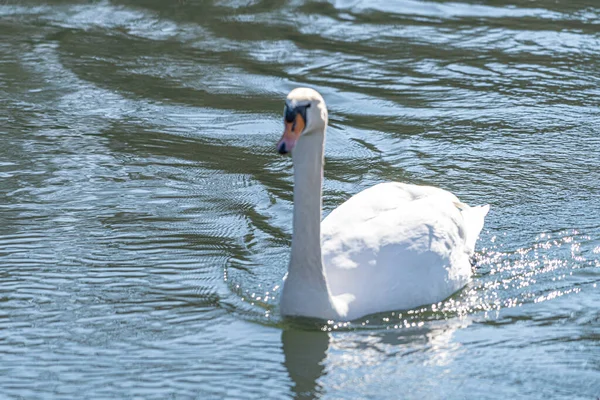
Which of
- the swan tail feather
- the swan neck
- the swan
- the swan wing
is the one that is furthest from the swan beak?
the swan tail feather

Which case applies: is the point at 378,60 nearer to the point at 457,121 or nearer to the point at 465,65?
the point at 465,65

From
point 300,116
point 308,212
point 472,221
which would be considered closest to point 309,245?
point 308,212

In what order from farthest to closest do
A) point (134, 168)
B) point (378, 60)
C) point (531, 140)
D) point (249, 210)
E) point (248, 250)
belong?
point (378, 60) < point (531, 140) < point (134, 168) < point (249, 210) < point (248, 250)

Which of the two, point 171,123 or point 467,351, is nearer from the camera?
point 467,351

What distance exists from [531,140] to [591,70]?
2.32 metres

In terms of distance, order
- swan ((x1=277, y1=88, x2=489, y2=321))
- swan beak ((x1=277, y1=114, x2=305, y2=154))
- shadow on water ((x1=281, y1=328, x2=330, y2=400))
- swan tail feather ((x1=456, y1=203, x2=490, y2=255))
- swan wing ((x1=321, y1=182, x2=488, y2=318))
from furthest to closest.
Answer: swan tail feather ((x1=456, y1=203, x2=490, y2=255)) < swan wing ((x1=321, y1=182, x2=488, y2=318)) < swan ((x1=277, y1=88, x2=489, y2=321)) < swan beak ((x1=277, y1=114, x2=305, y2=154)) < shadow on water ((x1=281, y1=328, x2=330, y2=400))

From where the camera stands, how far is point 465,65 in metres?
12.4

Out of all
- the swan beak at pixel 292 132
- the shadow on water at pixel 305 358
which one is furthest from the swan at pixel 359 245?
the shadow on water at pixel 305 358

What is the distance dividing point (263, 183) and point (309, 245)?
286cm

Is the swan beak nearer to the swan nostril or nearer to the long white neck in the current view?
the swan nostril

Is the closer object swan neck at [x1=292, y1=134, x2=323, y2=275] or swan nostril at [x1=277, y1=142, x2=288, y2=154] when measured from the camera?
swan nostril at [x1=277, y1=142, x2=288, y2=154]

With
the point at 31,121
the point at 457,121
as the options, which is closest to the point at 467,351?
the point at 457,121

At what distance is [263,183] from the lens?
9.04 m

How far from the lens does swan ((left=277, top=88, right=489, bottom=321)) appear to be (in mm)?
6113
